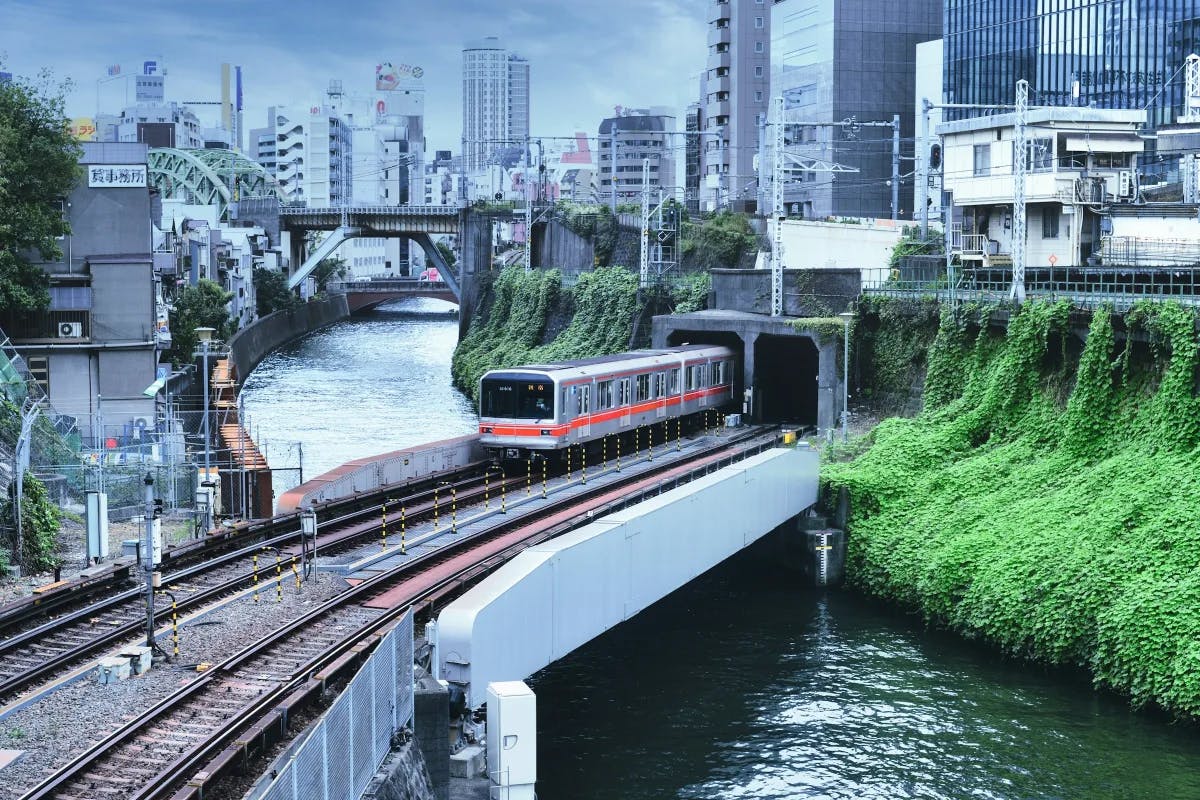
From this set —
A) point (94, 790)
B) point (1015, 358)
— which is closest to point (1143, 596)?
point (1015, 358)

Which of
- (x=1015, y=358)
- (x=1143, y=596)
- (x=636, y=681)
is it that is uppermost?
(x=1015, y=358)

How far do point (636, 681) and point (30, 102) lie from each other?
2212 centimetres

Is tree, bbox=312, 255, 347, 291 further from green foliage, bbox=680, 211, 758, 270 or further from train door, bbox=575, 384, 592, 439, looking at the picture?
train door, bbox=575, 384, 592, 439

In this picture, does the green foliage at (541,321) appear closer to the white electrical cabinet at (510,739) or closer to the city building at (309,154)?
the white electrical cabinet at (510,739)

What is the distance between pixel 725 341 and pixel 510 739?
91.8 ft

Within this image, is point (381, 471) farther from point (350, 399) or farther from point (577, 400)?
point (350, 399)

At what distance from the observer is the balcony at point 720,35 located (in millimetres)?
89012

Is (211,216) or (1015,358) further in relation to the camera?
(211,216)

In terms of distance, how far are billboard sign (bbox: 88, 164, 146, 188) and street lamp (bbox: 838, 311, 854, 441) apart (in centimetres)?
1737

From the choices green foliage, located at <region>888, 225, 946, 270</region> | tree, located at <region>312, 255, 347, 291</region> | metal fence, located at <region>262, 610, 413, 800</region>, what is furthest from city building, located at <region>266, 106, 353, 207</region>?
metal fence, located at <region>262, 610, 413, 800</region>

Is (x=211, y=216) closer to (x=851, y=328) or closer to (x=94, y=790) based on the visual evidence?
(x=851, y=328)

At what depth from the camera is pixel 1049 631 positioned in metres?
21.9

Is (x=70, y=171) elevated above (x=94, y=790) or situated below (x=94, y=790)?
above

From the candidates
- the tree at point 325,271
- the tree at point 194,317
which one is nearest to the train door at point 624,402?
the tree at point 194,317
